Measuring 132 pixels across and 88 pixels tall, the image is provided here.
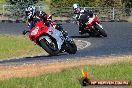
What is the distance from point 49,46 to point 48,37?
33 cm

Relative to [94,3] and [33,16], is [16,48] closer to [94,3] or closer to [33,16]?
[33,16]

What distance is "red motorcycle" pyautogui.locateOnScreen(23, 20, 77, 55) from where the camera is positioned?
1780 centimetres

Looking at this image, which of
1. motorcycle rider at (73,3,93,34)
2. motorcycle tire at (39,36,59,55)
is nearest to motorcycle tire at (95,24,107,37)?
motorcycle rider at (73,3,93,34)

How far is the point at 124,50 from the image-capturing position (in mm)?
19359

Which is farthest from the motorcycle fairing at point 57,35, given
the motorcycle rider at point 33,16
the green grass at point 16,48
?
the green grass at point 16,48

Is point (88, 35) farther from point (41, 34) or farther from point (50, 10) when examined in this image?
point (50, 10)

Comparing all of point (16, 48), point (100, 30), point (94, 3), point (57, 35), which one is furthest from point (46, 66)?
point (94, 3)

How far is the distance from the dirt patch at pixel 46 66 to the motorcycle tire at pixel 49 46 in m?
2.08

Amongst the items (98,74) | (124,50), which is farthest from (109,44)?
(98,74)

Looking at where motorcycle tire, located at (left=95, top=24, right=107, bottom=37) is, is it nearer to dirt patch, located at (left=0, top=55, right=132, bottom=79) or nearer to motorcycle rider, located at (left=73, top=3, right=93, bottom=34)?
motorcycle rider, located at (left=73, top=3, right=93, bottom=34)

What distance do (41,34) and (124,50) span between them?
3.55 meters

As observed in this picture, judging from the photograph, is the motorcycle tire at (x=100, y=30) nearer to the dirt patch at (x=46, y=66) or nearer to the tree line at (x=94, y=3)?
the dirt patch at (x=46, y=66)

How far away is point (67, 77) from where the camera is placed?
11469mm

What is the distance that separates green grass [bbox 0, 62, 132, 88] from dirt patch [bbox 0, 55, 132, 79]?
92 centimetres
